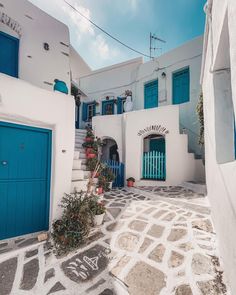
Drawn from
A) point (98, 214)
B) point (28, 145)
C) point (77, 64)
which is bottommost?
point (98, 214)

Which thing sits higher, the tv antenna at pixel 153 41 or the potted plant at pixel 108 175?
the tv antenna at pixel 153 41

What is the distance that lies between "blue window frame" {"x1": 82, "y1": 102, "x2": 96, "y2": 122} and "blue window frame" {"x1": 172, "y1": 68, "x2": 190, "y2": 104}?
21.4 ft

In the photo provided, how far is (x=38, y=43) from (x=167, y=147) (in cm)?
691

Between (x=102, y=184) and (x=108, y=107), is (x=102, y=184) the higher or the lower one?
the lower one

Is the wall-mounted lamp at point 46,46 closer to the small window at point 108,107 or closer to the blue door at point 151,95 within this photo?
the blue door at point 151,95

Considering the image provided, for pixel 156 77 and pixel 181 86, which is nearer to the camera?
pixel 181 86

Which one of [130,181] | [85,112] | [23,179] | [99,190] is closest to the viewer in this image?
[23,179]

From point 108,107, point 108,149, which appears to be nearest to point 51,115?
point 108,149

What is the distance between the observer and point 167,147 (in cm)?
864

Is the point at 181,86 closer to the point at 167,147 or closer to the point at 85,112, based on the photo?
the point at 167,147

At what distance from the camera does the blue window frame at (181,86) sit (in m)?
10.2

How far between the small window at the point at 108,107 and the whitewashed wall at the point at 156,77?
0.36 metres

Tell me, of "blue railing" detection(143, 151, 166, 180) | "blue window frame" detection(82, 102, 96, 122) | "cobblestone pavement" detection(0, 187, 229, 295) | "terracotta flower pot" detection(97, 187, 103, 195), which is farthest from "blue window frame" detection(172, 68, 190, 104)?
"cobblestone pavement" detection(0, 187, 229, 295)

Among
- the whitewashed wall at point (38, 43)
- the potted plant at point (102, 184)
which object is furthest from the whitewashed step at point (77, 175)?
the whitewashed wall at point (38, 43)
